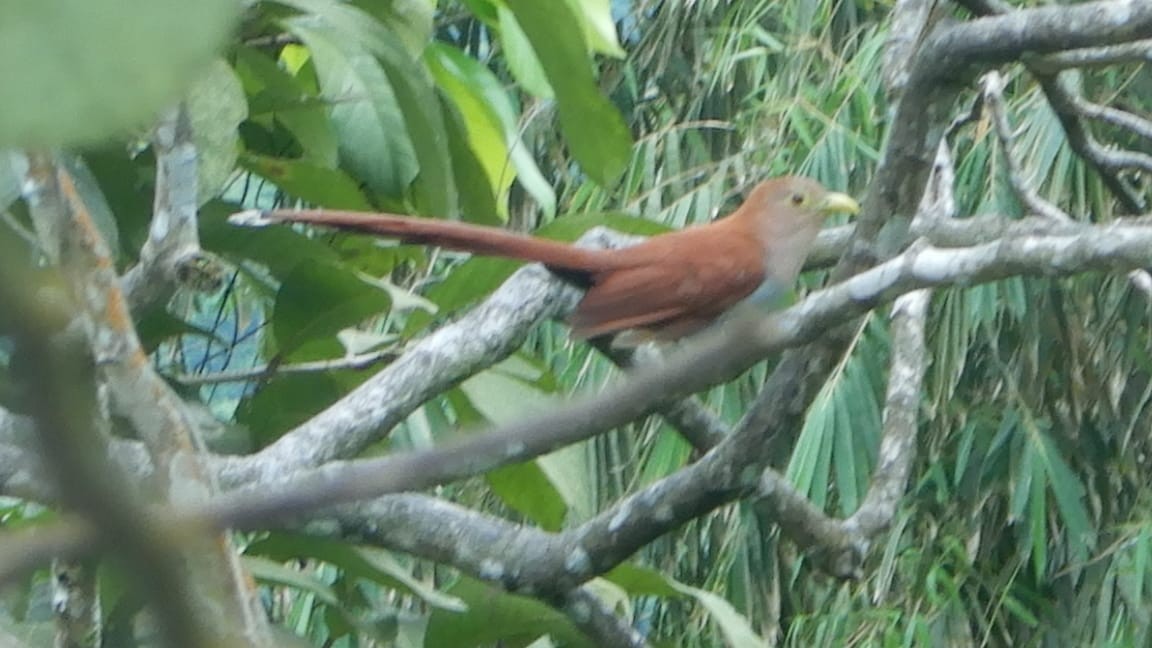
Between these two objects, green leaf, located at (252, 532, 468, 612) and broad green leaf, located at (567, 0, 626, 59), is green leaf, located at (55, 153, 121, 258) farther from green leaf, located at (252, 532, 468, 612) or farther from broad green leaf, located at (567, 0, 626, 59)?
broad green leaf, located at (567, 0, 626, 59)

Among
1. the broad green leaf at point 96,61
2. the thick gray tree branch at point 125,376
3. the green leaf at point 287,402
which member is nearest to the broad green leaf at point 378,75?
the green leaf at point 287,402

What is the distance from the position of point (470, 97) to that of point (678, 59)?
1863 millimetres

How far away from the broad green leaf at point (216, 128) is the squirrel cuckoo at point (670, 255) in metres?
0.07

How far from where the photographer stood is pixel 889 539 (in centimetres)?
291

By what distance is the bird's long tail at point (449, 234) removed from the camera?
4.11 feet

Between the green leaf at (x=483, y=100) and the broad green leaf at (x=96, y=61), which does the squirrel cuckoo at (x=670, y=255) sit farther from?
the broad green leaf at (x=96, y=61)

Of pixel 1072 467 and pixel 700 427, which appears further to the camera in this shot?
pixel 1072 467

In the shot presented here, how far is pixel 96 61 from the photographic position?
0.47 ft

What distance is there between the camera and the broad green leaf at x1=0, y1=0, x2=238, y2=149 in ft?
0.46

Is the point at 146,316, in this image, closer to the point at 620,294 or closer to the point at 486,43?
the point at 620,294

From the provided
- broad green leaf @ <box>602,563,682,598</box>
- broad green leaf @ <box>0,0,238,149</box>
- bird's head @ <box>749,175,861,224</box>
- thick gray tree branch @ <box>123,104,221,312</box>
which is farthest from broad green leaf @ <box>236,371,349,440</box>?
broad green leaf @ <box>0,0,238,149</box>

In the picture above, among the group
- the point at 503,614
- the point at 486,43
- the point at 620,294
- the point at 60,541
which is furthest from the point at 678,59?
the point at 60,541

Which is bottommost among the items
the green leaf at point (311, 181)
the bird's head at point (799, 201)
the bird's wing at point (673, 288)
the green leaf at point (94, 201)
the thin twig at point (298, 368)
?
the thin twig at point (298, 368)

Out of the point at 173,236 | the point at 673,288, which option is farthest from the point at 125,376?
the point at 673,288
